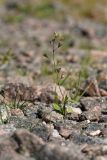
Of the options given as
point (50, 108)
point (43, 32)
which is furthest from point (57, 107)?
point (43, 32)

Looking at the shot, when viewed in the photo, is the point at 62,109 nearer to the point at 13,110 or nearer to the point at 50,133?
the point at 13,110

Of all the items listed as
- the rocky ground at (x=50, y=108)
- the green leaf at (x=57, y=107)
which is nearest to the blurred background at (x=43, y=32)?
the rocky ground at (x=50, y=108)

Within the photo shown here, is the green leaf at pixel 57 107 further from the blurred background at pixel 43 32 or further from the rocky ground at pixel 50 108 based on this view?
the blurred background at pixel 43 32

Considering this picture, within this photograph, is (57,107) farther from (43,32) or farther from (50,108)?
(43,32)

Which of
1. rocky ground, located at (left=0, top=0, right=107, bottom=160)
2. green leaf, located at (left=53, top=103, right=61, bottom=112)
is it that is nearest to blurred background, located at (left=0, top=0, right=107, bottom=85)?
rocky ground, located at (left=0, top=0, right=107, bottom=160)

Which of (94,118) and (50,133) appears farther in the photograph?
(94,118)

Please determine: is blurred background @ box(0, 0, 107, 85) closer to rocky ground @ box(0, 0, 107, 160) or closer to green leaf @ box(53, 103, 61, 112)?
rocky ground @ box(0, 0, 107, 160)

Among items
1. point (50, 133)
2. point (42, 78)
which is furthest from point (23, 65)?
point (50, 133)

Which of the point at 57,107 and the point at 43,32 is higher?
the point at 57,107

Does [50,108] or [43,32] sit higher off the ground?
[50,108]

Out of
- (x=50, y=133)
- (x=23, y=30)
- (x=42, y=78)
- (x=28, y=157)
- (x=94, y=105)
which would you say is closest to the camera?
(x=28, y=157)

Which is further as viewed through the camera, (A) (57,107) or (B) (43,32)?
(B) (43,32)
